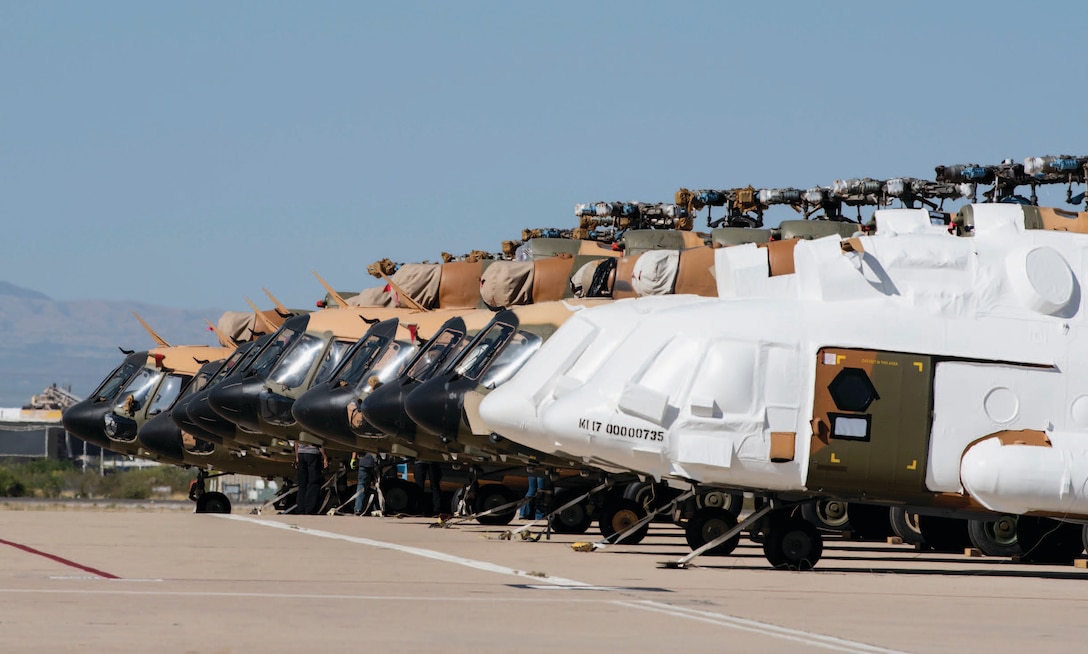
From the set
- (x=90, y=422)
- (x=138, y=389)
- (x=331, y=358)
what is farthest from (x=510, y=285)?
(x=90, y=422)

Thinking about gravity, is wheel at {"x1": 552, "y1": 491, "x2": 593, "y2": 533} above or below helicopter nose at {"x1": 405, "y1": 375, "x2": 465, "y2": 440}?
below

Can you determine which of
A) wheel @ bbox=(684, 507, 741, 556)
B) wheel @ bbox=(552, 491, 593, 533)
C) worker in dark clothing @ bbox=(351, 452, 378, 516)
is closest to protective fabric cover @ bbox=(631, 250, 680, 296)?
wheel @ bbox=(552, 491, 593, 533)

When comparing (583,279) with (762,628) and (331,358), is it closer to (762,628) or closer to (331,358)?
(331,358)

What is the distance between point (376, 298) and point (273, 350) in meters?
3.07

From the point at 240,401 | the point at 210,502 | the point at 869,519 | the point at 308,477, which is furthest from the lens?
the point at 210,502

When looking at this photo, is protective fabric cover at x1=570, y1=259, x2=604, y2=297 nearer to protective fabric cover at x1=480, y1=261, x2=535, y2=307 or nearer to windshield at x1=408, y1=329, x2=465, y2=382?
protective fabric cover at x1=480, y1=261, x2=535, y2=307

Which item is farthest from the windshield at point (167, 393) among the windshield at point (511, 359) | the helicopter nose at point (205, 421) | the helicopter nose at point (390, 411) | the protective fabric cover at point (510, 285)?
the windshield at point (511, 359)

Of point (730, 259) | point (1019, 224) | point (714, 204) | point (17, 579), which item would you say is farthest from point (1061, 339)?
point (714, 204)

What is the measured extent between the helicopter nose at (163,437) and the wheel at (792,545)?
15.7m

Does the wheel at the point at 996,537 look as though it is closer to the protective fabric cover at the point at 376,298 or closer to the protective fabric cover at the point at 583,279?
the protective fabric cover at the point at 583,279

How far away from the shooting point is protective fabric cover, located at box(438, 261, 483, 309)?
86.8 ft

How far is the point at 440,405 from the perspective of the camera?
829 inches

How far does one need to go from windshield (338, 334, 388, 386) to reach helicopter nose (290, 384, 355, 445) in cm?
21

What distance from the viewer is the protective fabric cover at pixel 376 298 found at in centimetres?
2952
